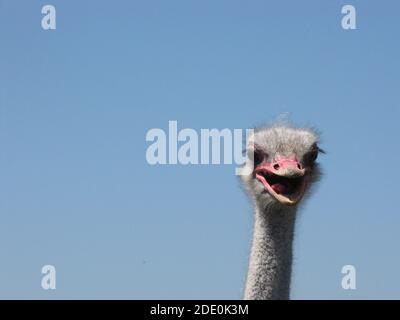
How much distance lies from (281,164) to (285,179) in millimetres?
119

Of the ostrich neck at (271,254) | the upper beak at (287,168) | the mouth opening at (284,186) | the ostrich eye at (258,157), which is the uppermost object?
the ostrich eye at (258,157)

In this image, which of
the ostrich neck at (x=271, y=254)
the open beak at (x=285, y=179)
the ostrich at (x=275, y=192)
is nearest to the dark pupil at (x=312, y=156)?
the ostrich at (x=275, y=192)

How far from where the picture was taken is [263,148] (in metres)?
10.2

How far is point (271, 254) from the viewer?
406 inches

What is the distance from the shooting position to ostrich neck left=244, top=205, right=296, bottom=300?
33.3ft

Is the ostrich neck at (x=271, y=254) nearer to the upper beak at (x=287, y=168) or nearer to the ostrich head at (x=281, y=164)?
the ostrich head at (x=281, y=164)

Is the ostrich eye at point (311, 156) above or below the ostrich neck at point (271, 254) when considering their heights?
above

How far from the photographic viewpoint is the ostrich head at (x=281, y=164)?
9.91 metres

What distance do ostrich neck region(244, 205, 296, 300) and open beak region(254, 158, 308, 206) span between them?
241 millimetres

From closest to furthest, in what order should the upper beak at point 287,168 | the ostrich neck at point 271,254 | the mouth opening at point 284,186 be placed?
the upper beak at point 287,168, the mouth opening at point 284,186, the ostrich neck at point 271,254

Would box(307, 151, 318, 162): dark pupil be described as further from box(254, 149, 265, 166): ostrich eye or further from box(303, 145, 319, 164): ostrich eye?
box(254, 149, 265, 166): ostrich eye
